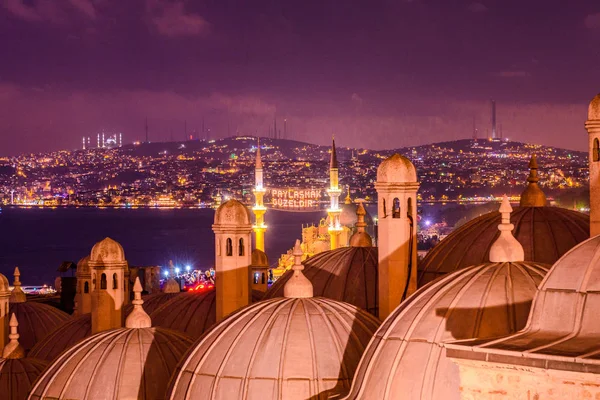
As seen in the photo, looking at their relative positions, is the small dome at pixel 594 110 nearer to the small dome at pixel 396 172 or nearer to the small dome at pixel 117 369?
the small dome at pixel 396 172

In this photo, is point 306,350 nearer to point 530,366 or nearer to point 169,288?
point 530,366

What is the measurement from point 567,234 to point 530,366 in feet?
38.8

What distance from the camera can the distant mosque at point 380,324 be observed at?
41.9 ft

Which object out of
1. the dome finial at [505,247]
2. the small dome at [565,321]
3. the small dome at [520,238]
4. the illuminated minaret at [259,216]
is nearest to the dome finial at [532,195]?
the small dome at [520,238]

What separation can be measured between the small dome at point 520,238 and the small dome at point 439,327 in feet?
17.5

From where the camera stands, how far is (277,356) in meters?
20.2

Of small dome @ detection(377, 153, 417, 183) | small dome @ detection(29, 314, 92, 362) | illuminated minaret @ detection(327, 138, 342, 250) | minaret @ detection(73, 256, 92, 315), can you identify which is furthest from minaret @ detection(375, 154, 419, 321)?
illuminated minaret @ detection(327, 138, 342, 250)

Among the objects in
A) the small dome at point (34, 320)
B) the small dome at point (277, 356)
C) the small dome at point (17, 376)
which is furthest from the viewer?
the small dome at point (34, 320)

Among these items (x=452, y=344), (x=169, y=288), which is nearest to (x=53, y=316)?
(x=169, y=288)

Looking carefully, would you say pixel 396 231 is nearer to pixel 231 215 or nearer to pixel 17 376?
pixel 231 215

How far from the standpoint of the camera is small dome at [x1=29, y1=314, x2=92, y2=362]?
30750mm

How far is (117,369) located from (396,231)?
573cm

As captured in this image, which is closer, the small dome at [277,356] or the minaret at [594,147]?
the minaret at [594,147]

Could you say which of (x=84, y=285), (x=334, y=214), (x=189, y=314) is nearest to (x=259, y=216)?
(x=334, y=214)
